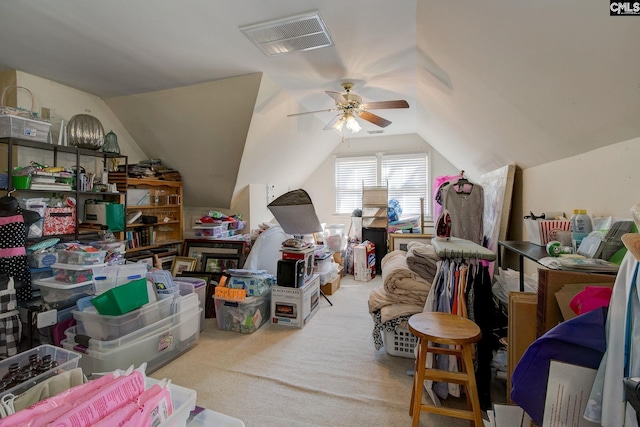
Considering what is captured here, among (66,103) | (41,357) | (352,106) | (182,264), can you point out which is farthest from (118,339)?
(352,106)

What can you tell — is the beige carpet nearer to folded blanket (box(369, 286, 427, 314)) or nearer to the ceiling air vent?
folded blanket (box(369, 286, 427, 314))

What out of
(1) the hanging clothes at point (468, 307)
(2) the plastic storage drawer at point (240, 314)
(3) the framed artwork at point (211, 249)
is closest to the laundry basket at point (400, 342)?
(1) the hanging clothes at point (468, 307)

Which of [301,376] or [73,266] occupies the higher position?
[73,266]

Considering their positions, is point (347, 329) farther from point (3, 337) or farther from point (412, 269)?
point (3, 337)

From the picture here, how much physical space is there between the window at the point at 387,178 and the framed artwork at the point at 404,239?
157 centimetres

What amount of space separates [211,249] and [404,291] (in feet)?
8.77

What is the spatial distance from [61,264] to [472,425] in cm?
314

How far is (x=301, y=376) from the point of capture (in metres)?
2.12

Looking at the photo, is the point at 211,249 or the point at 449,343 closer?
the point at 449,343

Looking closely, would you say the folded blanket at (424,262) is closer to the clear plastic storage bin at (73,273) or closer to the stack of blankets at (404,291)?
the stack of blankets at (404,291)

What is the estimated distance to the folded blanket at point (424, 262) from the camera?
2305mm

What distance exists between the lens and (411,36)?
2.19m

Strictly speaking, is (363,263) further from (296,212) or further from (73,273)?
(73,273)

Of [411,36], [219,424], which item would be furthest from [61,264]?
[411,36]
